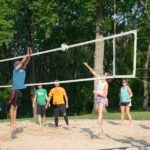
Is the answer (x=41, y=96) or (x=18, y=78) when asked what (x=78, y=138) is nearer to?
(x=18, y=78)

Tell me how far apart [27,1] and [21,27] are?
259 inches

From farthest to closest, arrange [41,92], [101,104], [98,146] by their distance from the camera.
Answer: [41,92]
[101,104]
[98,146]

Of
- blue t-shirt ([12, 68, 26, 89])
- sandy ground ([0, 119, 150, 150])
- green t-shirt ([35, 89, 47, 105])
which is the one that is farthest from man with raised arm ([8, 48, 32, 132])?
green t-shirt ([35, 89, 47, 105])

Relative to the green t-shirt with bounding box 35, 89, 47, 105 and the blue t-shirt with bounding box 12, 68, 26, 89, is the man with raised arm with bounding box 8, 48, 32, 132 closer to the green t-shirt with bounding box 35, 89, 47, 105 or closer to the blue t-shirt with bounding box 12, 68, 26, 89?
the blue t-shirt with bounding box 12, 68, 26, 89

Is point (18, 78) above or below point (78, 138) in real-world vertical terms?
above

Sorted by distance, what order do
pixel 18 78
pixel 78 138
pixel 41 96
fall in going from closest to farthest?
pixel 18 78 < pixel 78 138 < pixel 41 96

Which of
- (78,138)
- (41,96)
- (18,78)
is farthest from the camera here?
(41,96)

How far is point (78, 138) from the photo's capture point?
15.6 metres

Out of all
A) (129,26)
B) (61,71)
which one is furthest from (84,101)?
(61,71)

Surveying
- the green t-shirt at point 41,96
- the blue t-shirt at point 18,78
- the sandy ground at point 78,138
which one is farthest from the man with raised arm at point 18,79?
the green t-shirt at point 41,96

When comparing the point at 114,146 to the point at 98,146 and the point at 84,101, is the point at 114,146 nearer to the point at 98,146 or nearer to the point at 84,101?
the point at 98,146

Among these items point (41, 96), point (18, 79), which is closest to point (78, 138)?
point (18, 79)

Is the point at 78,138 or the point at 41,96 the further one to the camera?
the point at 41,96

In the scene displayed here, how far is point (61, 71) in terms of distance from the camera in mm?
17016
